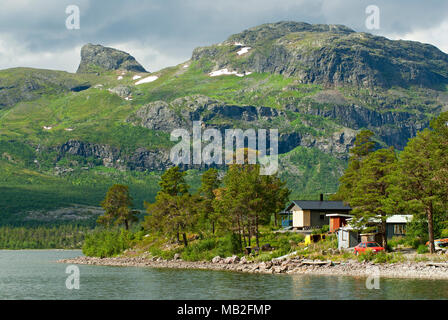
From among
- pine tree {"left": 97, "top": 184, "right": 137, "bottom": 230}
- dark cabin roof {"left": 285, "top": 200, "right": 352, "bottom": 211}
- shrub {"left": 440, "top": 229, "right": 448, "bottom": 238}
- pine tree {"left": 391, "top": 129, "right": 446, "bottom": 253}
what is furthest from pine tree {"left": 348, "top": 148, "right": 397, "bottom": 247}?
pine tree {"left": 97, "top": 184, "right": 137, "bottom": 230}

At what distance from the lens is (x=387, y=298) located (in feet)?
149

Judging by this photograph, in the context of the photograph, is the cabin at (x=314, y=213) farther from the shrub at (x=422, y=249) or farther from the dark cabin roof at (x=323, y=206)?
the shrub at (x=422, y=249)

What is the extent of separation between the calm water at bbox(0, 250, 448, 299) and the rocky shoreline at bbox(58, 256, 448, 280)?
134 inches

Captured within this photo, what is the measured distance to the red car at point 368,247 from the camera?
69625mm

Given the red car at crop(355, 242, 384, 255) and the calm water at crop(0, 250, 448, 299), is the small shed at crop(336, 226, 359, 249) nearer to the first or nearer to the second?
the red car at crop(355, 242, 384, 255)

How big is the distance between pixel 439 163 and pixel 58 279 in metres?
50.6

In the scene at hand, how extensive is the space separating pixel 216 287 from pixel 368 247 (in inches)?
945

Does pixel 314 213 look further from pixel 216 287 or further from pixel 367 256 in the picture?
pixel 216 287

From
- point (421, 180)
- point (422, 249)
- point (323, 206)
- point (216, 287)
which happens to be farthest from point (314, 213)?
point (216, 287)

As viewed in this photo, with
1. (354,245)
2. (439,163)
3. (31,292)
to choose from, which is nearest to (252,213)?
(354,245)

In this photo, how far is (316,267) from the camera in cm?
6756
